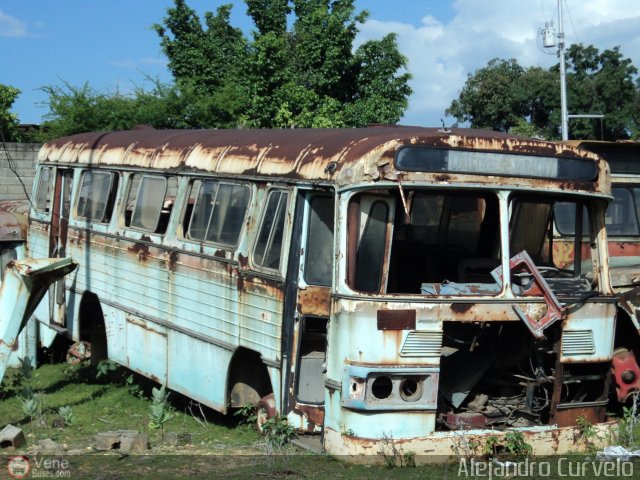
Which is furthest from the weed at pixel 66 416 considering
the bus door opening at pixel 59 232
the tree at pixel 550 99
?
the tree at pixel 550 99

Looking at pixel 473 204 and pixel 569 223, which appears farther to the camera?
pixel 569 223

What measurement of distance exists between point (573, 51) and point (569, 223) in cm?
3813

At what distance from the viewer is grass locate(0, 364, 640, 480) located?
22.1 ft

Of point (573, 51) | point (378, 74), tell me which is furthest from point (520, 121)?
point (378, 74)

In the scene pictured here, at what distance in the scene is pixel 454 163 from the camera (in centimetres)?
688

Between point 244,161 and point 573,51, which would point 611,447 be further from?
point 573,51

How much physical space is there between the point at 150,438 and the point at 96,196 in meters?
3.74

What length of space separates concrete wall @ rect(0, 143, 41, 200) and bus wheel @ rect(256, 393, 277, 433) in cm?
1230

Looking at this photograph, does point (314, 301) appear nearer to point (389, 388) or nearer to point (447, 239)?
point (389, 388)

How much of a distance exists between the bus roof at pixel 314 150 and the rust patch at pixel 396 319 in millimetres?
899

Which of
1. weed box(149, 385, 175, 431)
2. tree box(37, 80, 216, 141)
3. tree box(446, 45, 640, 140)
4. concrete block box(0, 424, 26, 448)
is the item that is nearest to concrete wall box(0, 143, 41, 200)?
tree box(37, 80, 216, 141)

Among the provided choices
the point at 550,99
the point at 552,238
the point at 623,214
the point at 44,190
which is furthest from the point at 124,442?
the point at 550,99

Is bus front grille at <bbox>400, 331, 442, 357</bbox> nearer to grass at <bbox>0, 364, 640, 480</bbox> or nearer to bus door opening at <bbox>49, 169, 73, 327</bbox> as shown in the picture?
grass at <bbox>0, 364, 640, 480</bbox>

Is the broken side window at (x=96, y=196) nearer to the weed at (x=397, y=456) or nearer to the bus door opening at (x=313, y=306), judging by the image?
the bus door opening at (x=313, y=306)
